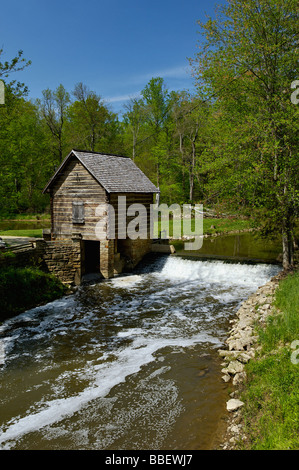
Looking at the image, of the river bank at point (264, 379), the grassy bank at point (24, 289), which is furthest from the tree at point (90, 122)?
the river bank at point (264, 379)

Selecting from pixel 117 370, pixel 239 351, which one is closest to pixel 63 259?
pixel 117 370

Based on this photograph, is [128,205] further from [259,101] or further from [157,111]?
[157,111]

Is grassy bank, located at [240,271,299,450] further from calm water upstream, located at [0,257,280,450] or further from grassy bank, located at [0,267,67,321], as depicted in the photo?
grassy bank, located at [0,267,67,321]

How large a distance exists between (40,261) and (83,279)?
2726 mm

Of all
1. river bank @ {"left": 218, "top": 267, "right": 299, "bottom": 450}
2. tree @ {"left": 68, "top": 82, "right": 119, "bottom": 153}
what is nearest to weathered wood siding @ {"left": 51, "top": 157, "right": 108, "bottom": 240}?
river bank @ {"left": 218, "top": 267, "right": 299, "bottom": 450}

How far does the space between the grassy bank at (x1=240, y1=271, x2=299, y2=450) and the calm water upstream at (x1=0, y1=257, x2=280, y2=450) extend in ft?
2.75

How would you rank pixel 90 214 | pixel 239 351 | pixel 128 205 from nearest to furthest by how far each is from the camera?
1. pixel 239 351
2. pixel 90 214
3. pixel 128 205

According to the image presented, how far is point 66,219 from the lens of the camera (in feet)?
60.7

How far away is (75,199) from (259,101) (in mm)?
10770

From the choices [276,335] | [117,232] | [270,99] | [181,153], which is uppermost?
[181,153]

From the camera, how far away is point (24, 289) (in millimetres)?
13508

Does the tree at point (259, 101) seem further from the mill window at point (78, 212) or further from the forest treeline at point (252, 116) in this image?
the mill window at point (78, 212)
